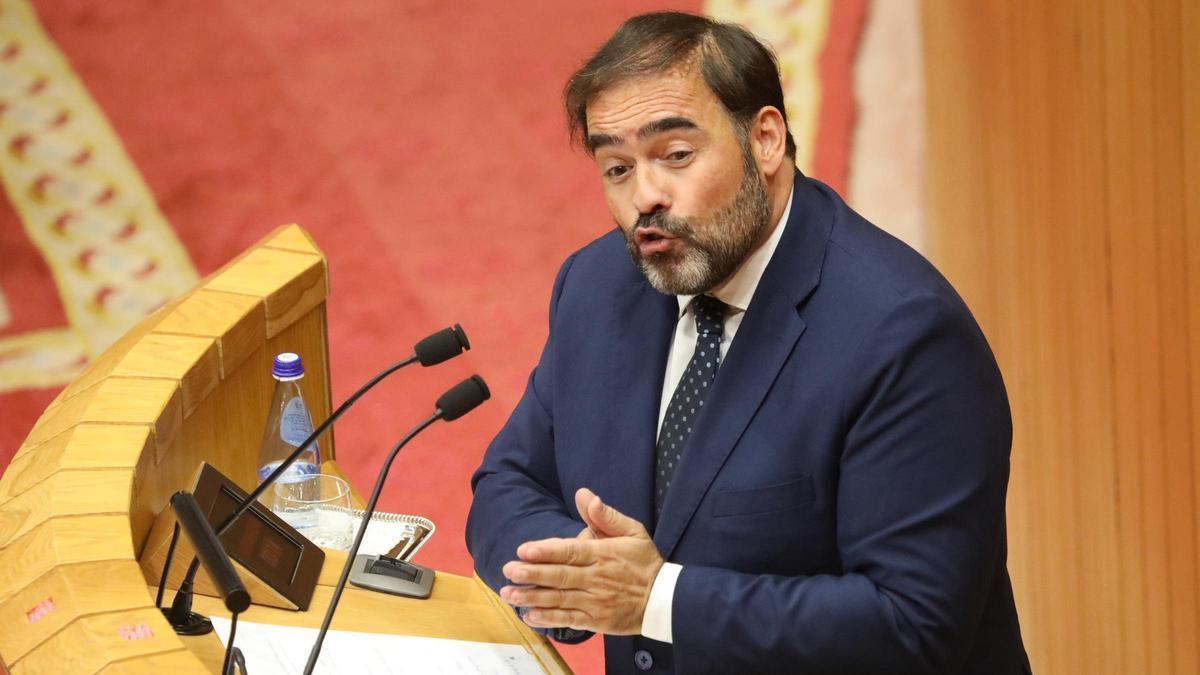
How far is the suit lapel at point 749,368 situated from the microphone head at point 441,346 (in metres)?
0.29

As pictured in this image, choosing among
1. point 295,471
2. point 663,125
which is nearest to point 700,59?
point 663,125

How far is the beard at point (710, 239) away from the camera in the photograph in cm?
169

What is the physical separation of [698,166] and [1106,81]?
1.12 m

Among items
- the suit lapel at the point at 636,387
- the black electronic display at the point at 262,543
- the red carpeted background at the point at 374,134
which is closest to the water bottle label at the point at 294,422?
the black electronic display at the point at 262,543

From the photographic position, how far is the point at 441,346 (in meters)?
1.63

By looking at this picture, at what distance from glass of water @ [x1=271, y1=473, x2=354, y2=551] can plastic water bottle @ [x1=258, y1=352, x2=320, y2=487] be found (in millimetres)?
17

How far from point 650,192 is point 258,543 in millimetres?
631

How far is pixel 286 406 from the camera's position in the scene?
2.13 m

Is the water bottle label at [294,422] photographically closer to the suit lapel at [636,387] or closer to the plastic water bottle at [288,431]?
the plastic water bottle at [288,431]

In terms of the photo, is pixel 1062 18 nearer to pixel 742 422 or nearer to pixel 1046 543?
pixel 1046 543

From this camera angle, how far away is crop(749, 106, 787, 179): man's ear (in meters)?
1.73

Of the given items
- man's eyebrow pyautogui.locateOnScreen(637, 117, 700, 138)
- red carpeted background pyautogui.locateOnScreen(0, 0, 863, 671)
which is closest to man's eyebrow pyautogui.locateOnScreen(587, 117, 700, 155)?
man's eyebrow pyautogui.locateOnScreen(637, 117, 700, 138)

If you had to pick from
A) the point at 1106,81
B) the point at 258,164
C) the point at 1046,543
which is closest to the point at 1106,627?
the point at 1046,543

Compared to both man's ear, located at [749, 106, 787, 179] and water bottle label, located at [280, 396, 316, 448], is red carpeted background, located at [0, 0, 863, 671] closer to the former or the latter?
Result: water bottle label, located at [280, 396, 316, 448]
